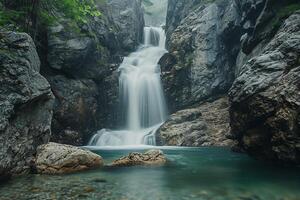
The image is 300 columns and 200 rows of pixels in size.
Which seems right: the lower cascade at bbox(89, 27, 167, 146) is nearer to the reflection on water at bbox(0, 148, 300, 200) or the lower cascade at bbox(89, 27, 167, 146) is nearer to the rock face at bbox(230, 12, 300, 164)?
the rock face at bbox(230, 12, 300, 164)

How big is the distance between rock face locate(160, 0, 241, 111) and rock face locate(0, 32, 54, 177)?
19.8 m

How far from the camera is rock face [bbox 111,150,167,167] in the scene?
15.5m

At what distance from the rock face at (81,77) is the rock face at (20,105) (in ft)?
37.3

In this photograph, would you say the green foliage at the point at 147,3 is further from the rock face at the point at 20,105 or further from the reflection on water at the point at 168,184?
the reflection on water at the point at 168,184

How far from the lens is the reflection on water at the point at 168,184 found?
960cm

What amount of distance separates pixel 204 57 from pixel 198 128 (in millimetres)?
9637

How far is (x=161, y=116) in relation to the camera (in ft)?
107

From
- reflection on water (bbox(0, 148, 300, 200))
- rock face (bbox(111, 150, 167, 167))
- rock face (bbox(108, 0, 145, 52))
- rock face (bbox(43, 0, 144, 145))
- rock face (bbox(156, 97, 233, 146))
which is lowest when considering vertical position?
reflection on water (bbox(0, 148, 300, 200))

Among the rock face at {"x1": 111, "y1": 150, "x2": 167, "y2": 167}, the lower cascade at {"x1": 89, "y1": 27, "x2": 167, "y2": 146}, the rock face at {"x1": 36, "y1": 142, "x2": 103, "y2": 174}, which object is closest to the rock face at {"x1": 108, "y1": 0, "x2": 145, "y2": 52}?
the lower cascade at {"x1": 89, "y1": 27, "x2": 167, "y2": 146}

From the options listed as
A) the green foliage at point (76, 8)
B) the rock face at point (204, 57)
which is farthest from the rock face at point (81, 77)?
the rock face at point (204, 57)

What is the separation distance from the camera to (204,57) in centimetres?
3356

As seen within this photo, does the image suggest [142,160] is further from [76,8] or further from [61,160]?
[76,8]

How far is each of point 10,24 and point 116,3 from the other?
95.2 ft

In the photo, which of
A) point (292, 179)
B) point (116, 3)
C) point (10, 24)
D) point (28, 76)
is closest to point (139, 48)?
point (116, 3)
